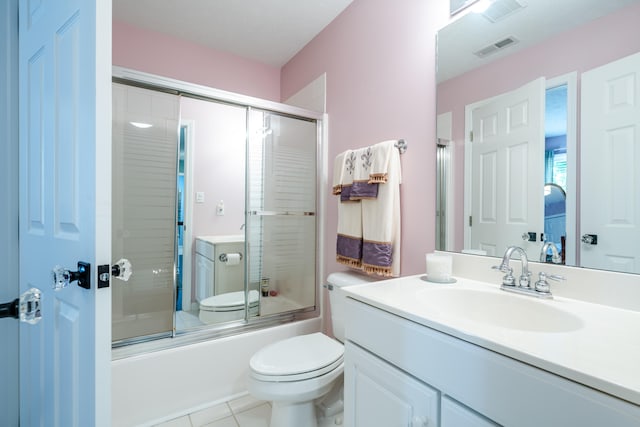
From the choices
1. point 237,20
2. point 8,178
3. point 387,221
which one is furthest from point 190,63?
point 387,221

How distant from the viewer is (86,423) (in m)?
0.77

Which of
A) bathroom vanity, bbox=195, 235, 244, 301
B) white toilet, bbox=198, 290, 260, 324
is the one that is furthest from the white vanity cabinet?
bathroom vanity, bbox=195, 235, 244, 301

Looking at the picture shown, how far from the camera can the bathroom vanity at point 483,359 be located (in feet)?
1.79

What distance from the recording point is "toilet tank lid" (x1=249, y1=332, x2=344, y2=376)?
4.30ft

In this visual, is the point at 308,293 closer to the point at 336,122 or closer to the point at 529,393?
the point at 336,122

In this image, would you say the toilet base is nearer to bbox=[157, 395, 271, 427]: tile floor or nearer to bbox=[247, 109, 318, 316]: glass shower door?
bbox=[157, 395, 271, 427]: tile floor

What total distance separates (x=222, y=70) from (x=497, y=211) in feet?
7.74

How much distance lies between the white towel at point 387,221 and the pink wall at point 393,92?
1.9 inches

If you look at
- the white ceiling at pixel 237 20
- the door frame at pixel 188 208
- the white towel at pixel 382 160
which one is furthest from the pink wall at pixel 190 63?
the white towel at pixel 382 160

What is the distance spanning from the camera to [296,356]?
143cm

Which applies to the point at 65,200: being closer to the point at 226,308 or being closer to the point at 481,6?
the point at 226,308

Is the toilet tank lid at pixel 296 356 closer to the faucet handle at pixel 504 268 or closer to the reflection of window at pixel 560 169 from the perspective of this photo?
the faucet handle at pixel 504 268

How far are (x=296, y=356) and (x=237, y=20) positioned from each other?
220cm

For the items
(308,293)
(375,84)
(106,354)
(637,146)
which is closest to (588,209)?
(637,146)
